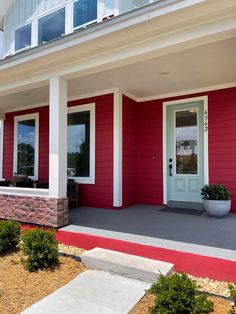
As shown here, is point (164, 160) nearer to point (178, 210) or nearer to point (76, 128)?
point (178, 210)

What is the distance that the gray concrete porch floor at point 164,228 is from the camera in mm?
3055

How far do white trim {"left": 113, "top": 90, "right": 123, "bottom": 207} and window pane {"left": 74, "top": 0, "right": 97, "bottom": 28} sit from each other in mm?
1996

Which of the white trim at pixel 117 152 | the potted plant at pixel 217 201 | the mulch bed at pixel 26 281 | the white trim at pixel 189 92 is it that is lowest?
the mulch bed at pixel 26 281

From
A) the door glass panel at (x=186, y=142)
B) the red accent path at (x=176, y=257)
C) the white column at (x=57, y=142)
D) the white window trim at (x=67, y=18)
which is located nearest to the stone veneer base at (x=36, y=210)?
the white column at (x=57, y=142)

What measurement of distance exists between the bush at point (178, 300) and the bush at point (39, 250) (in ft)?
4.75

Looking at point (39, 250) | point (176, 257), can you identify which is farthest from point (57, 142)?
point (176, 257)

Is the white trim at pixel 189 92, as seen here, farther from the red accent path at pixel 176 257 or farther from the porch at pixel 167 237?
the red accent path at pixel 176 257

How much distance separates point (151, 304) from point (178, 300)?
423mm

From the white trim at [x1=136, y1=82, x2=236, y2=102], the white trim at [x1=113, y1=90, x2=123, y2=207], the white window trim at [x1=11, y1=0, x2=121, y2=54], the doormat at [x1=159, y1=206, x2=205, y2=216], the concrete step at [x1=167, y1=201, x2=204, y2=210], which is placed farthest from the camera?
the white window trim at [x1=11, y1=0, x2=121, y2=54]

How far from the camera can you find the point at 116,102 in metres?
5.60

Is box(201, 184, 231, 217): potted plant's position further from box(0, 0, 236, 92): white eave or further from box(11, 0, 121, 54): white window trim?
box(11, 0, 121, 54): white window trim

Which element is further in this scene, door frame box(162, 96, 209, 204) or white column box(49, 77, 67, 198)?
door frame box(162, 96, 209, 204)

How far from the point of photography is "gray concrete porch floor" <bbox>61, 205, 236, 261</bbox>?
10.0 ft

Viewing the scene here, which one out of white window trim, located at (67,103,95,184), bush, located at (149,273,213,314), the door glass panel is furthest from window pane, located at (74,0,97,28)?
bush, located at (149,273,213,314)
